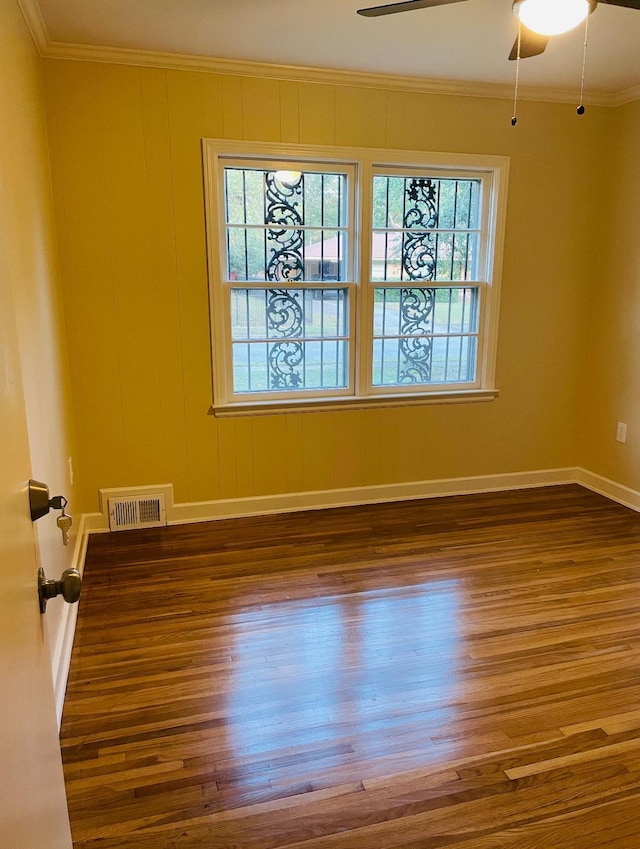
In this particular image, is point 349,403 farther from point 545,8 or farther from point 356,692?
point 545,8

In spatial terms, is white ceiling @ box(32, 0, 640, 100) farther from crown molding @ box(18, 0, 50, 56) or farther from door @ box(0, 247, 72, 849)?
door @ box(0, 247, 72, 849)

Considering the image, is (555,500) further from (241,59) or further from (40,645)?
(40,645)

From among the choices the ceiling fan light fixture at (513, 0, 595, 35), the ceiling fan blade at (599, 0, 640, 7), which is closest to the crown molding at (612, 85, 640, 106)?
the ceiling fan blade at (599, 0, 640, 7)

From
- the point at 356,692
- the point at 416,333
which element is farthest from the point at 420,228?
the point at 356,692

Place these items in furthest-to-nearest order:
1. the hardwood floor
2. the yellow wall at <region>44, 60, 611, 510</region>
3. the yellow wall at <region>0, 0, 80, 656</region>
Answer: the yellow wall at <region>44, 60, 611, 510</region>
the yellow wall at <region>0, 0, 80, 656</region>
the hardwood floor

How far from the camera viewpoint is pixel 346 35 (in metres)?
2.82

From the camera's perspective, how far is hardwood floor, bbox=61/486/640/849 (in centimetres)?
162

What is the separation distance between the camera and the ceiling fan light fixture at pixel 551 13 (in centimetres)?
196

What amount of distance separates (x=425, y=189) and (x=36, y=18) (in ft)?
7.35

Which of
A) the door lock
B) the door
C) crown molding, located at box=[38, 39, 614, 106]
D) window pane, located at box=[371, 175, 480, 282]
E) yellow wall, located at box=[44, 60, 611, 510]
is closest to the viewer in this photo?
the door

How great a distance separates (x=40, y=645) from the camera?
104 centimetres

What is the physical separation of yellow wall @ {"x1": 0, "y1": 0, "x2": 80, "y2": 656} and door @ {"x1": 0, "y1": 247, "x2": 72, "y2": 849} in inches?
30.2

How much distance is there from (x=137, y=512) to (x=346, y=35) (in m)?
2.78

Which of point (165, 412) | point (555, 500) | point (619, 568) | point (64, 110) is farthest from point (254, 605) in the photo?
point (64, 110)
